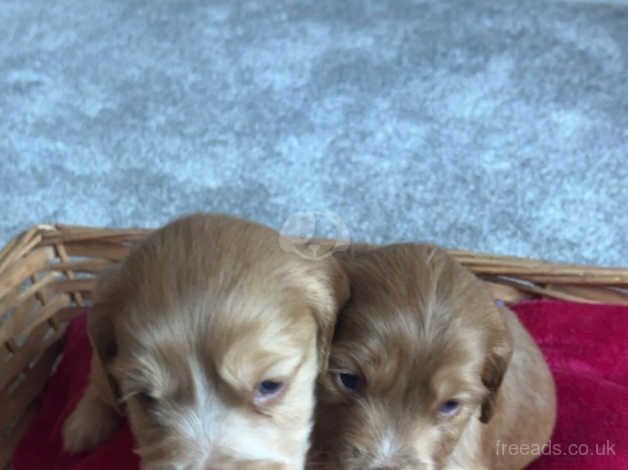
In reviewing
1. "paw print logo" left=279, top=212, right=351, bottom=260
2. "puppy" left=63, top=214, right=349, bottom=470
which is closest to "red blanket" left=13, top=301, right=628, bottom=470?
"puppy" left=63, top=214, right=349, bottom=470

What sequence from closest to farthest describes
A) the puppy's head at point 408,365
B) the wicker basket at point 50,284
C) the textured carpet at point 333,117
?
the puppy's head at point 408,365, the wicker basket at point 50,284, the textured carpet at point 333,117

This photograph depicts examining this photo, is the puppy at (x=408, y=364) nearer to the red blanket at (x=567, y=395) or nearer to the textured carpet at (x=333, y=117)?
the red blanket at (x=567, y=395)

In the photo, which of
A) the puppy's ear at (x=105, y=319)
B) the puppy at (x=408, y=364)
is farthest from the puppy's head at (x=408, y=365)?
the puppy's ear at (x=105, y=319)

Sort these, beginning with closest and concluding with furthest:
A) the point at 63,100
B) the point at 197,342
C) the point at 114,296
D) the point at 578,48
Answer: the point at 197,342 → the point at 114,296 → the point at 63,100 → the point at 578,48

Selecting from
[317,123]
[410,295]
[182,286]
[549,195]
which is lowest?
[549,195]

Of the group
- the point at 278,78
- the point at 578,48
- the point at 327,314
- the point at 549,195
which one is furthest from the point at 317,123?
the point at 327,314

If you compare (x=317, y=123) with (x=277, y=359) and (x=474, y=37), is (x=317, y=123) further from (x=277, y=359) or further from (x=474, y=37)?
(x=277, y=359)
